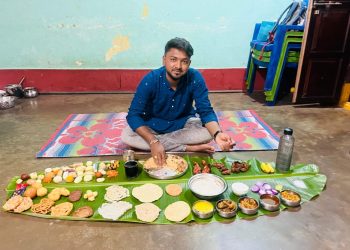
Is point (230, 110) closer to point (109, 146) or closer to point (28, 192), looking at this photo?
point (109, 146)

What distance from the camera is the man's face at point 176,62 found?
2078mm

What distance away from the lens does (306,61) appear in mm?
3842

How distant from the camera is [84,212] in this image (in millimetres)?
1869

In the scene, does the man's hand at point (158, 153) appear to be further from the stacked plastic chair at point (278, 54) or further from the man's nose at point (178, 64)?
the stacked plastic chair at point (278, 54)

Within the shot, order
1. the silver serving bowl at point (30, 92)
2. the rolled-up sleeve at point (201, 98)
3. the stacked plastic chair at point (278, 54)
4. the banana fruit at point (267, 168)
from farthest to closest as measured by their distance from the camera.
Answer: the silver serving bowl at point (30, 92) < the stacked plastic chair at point (278, 54) < the rolled-up sleeve at point (201, 98) < the banana fruit at point (267, 168)

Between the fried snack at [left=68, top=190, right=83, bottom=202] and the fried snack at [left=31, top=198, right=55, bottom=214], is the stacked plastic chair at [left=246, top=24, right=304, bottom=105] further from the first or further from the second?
the fried snack at [left=31, top=198, right=55, bottom=214]

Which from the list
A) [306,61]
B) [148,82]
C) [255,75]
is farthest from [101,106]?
[306,61]

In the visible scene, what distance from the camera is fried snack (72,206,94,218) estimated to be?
6.07 ft

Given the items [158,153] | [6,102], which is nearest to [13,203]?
[158,153]

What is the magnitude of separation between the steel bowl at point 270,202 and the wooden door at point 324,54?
2.44m

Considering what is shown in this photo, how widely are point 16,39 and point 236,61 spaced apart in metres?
3.38

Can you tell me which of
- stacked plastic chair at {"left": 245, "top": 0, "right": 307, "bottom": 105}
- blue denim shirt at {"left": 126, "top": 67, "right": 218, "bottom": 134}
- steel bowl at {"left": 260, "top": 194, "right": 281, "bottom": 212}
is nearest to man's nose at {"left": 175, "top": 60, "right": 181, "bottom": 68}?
blue denim shirt at {"left": 126, "top": 67, "right": 218, "bottom": 134}

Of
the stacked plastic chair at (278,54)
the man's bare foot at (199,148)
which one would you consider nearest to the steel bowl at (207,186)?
the man's bare foot at (199,148)

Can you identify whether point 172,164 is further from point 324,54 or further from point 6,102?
point 6,102
